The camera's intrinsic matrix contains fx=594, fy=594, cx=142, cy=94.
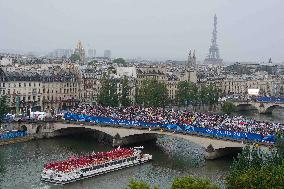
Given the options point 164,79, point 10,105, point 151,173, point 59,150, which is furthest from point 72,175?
point 164,79

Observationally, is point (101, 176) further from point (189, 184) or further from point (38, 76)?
point (38, 76)

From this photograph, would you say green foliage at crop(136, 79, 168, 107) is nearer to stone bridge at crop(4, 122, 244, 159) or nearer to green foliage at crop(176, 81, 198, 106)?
green foliage at crop(176, 81, 198, 106)

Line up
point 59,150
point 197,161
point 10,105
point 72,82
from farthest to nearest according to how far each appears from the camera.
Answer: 1. point 72,82
2. point 10,105
3. point 59,150
4. point 197,161

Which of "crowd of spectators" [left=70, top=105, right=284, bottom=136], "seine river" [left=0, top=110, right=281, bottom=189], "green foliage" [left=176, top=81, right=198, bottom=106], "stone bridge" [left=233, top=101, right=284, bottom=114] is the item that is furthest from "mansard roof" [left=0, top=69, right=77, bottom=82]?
"stone bridge" [left=233, top=101, right=284, bottom=114]

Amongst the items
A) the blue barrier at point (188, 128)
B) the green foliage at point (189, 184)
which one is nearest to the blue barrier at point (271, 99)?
the blue barrier at point (188, 128)

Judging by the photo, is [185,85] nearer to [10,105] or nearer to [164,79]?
[164,79]

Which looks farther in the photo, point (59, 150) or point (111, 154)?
point (59, 150)
